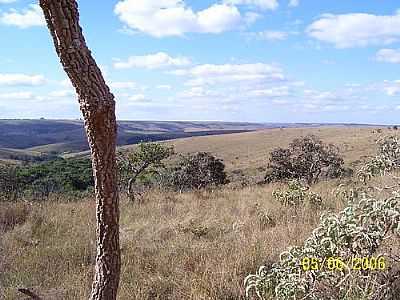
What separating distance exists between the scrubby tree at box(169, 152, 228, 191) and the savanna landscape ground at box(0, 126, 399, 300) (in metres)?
10.3

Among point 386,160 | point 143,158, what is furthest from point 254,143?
point 386,160

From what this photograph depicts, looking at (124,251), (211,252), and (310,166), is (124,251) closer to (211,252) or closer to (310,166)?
(211,252)

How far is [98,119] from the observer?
5.10ft

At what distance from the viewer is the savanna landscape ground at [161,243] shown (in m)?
4.23

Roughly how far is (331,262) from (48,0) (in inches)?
100

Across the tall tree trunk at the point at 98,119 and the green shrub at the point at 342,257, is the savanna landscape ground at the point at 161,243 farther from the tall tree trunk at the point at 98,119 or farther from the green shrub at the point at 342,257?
the tall tree trunk at the point at 98,119

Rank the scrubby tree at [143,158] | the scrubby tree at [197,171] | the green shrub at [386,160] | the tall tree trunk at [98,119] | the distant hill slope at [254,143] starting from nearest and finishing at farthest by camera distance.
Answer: the tall tree trunk at [98,119] < the green shrub at [386,160] < the scrubby tree at [143,158] < the scrubby tree at [197,171] < the distant hill slope at [254,143]

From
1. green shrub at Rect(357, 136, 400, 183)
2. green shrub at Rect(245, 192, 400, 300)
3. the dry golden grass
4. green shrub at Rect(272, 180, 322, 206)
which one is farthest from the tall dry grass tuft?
the dry golden grass

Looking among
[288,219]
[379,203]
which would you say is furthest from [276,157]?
[379,203]

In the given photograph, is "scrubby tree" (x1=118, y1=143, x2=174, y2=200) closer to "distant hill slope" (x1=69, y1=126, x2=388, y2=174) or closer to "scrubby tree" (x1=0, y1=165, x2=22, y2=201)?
"scrubby tree" (x1=0, y1=165, x2=22, y2=201)
